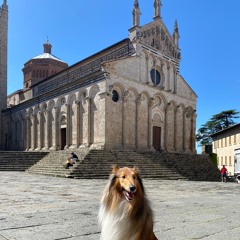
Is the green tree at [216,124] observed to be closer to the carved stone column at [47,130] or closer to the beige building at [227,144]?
the beige building at [227,144]

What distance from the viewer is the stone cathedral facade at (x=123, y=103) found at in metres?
26.8

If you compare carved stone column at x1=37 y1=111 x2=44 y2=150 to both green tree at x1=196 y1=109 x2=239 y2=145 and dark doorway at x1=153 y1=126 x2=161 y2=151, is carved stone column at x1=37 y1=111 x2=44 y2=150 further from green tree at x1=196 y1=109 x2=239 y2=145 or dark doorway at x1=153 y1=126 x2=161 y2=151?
green tree at x1=196 y1=109 x2=239 y2=145

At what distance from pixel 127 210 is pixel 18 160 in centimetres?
2373

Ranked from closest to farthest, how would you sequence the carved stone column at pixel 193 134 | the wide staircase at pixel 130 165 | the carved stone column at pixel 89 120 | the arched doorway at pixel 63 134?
the wide staircase at pixel 130 165
the carved stone column at pixel 89 120
the arched doorway at pixel 63 134
the carved stone column at pixel 193 134

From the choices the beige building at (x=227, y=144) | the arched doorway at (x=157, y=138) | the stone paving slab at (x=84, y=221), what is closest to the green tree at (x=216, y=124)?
the beige building at (x=227, y=144)

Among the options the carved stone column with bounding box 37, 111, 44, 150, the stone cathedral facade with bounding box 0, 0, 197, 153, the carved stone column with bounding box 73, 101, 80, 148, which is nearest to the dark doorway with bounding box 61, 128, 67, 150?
the stone cathedral facade with bounding box 0, 0, 197, 153

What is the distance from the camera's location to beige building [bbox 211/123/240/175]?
38156 millimetres

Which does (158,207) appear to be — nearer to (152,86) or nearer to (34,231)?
(34,231)

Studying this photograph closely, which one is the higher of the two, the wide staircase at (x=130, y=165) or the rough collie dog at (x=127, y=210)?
the rough collie dog at (x=127, y=210)

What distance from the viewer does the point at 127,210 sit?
3.34 meters

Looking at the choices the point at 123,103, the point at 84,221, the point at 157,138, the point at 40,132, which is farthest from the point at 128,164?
the point at 84,221

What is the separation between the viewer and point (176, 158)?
26.7 metres

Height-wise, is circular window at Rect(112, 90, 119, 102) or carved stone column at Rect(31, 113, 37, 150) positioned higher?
circular window at Rect(112, 90, 119, 102)

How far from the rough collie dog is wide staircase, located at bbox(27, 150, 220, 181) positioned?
1454 centimetres
